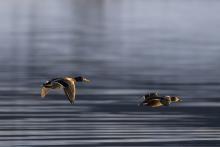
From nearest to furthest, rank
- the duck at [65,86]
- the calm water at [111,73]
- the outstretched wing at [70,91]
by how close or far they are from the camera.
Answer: the duck at [65,86]
the outstretched wing at [70,91]
the calm water at [111,73]

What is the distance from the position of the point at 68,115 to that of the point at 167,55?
8.47 m

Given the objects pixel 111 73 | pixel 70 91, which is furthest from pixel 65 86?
pixel 111 73

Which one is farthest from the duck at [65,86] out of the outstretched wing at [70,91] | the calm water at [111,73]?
the calm water at [111,73]

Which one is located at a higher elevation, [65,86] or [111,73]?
[65,86]

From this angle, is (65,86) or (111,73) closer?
(65,86)

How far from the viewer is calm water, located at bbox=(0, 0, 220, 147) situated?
1380 centimetres

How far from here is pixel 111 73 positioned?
20.2 metres

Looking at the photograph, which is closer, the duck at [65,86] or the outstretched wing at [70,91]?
the duck at [65,86]

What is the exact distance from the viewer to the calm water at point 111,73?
543 inches

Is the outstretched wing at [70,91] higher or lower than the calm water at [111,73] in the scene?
higher

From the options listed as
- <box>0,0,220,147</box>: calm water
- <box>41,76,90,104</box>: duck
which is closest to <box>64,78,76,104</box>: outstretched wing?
<box>41,76,90,104</box>: duck

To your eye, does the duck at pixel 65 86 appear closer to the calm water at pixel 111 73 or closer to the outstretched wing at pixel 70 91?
the outstretched wing at pixel 70 91

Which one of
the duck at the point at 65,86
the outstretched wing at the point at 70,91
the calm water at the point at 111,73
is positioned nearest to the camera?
the duck at the point at 65,86

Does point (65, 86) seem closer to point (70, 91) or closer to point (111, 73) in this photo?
point (70, 91)
